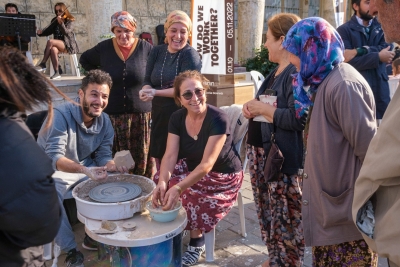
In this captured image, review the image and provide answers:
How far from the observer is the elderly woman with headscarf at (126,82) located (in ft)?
12.2

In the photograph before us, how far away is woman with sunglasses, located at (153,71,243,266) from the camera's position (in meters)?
2.73

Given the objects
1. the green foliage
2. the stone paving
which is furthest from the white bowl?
the green foliage

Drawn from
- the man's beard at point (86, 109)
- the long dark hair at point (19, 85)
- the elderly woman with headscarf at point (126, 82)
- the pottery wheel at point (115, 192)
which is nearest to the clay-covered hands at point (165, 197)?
the pottery wheel at point (115, 192)

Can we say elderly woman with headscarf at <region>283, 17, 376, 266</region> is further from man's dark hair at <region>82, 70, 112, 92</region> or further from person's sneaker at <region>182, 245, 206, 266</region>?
man's dark hair at <region>82, 70, 112, 92</region>

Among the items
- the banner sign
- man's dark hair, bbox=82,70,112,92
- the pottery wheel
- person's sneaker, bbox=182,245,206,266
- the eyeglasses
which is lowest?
person's sneaker, bbox=182,245,206,266

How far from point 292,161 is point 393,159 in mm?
1190

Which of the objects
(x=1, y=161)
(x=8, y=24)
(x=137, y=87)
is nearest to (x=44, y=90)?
(x=1, y=161)

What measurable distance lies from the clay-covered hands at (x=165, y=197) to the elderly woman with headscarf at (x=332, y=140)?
80 centimetres

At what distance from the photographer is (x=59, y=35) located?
771 cm

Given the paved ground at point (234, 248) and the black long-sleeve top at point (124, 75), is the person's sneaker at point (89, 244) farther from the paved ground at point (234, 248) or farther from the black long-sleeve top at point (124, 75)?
the black long-sleeve top at point (124, 75)

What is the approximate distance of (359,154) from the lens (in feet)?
5.88

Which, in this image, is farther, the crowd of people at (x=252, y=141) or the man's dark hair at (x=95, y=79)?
the man's dark hair at (x=95, y=79)

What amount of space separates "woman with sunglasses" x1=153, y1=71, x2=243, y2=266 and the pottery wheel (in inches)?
10.9

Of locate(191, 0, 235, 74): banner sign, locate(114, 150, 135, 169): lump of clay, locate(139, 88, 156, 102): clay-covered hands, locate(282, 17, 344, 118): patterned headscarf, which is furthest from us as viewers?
locate(191, 0, 235, 74): banner sign
